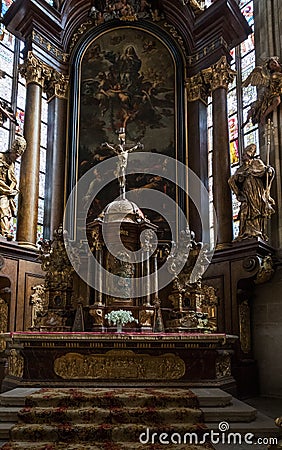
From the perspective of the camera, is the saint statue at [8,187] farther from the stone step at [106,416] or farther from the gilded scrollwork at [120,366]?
the stone step at [106,416]

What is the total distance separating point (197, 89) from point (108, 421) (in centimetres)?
826

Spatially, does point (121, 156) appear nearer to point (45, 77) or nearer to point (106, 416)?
point (45, 77)

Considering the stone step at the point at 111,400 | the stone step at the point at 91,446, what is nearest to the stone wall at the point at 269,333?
the stone step at the point at 111,400

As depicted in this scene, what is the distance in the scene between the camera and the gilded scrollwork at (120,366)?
23.0 feet

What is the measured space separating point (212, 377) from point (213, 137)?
5811 mm

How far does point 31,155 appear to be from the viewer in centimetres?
1092

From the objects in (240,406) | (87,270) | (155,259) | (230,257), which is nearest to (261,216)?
(230,257)

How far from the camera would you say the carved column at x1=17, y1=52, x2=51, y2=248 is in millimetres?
10477

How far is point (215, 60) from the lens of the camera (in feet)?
38.2

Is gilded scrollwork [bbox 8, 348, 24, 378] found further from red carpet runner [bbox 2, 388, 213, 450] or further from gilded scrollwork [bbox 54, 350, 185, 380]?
red carpet runner [bbox 2, 388, 213, 450]

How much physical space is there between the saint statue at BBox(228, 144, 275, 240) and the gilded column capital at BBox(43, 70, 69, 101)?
4730mm

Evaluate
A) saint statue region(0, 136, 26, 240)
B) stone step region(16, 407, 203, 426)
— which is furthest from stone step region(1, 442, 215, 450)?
saint statue region(0, 136, 26, 240)

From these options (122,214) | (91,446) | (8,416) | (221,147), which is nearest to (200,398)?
(91,446)

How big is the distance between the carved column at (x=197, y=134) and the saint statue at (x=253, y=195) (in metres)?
1.64
